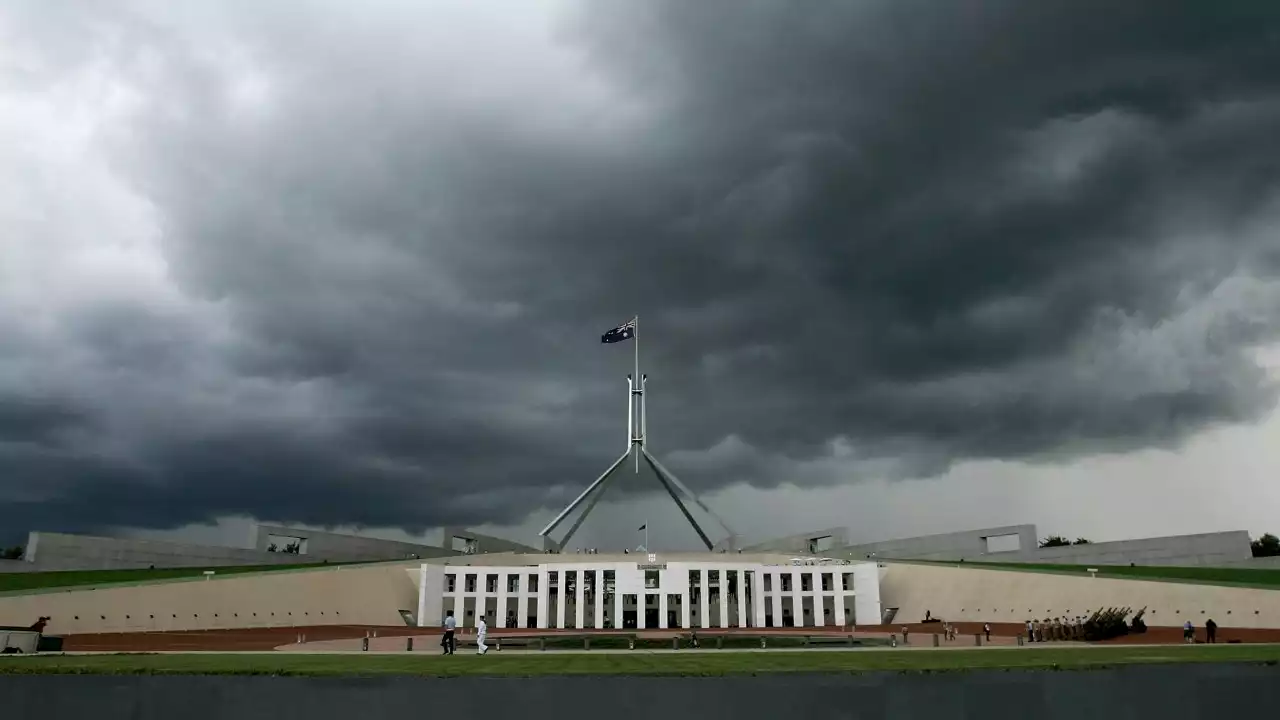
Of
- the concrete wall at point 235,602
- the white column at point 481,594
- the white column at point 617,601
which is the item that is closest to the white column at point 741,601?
the white column at point 617,601

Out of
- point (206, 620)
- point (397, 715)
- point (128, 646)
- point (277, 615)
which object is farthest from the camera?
point (277, 615)

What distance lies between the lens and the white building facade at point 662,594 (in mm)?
50844

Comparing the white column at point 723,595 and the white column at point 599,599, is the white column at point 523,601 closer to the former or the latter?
the white column at point 599,599

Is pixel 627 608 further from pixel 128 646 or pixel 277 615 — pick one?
pixel 128 646

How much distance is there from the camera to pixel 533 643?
3391cm

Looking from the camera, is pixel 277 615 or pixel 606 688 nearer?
pixel 606 688

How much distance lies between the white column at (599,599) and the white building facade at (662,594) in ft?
0.20

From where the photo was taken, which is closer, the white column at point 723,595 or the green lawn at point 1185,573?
the green lawn at point 1185,573

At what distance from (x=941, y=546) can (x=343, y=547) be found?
146 ft

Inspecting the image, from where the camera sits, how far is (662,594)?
50.4 m

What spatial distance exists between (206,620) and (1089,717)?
42.7 m

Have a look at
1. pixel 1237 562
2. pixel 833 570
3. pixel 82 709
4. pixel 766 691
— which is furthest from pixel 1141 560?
pixel 82 709

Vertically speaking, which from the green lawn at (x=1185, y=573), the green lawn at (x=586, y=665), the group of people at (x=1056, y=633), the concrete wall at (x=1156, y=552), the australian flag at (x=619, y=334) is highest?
the australian flag at (x=619, y=334)

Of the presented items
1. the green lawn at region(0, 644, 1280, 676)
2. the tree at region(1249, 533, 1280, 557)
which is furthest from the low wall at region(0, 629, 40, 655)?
the tree at region(1249, 533, 1280, 557)
